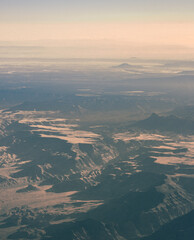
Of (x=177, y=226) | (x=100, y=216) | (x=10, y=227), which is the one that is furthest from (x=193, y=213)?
(x=10, y=227)

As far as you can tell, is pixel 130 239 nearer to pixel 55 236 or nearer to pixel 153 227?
pixel 153 227

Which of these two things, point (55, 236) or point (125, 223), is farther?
point (125, 223)

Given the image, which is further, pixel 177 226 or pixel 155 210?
pixel 155 210

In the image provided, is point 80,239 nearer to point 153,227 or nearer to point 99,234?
point 99,234

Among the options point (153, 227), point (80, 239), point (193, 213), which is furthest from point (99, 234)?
point (193, 213)

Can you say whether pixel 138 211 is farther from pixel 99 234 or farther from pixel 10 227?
pixel 10 227
